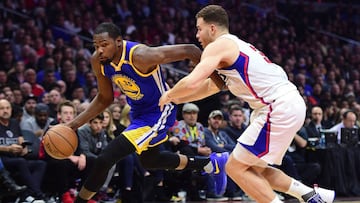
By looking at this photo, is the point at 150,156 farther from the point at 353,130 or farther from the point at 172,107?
the point at 353,130

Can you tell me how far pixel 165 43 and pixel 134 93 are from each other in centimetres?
877

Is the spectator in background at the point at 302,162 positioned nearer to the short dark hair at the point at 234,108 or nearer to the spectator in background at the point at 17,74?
the short dark hair at the point at 234,108

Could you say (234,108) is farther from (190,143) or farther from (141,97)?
(141,97)

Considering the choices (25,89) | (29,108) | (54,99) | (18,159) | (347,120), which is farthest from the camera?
(347,120)

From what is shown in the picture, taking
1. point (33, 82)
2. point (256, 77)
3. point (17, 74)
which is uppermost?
point (256, 77)

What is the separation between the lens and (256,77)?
5008 mm

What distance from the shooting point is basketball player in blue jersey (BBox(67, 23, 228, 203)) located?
5.88 metres

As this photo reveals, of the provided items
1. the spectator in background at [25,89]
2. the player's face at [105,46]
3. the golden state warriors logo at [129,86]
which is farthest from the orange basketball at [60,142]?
the spectator in background at [25,89]

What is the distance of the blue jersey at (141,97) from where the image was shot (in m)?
6.04

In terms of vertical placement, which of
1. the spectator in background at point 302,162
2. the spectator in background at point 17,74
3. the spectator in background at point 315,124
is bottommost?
the spectator in background at point 302,162

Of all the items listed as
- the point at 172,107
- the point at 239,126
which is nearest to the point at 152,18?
the point at 239,126

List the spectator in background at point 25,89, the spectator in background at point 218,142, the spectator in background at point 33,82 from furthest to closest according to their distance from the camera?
the spectator in background at point 33,82, the spectator in background at point 25,89, the spectator in background at point 218,142

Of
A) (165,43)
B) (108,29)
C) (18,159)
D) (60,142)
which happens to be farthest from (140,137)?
(165,43)

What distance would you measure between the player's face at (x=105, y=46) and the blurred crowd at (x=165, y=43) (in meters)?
2.73
